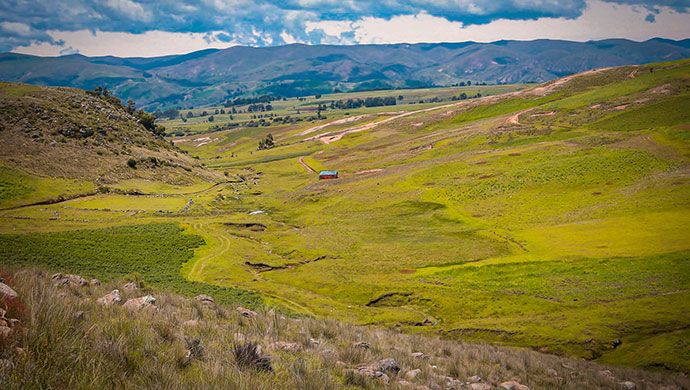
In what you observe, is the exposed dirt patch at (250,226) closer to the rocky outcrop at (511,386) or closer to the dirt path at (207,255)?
the dirt path at (207,255)

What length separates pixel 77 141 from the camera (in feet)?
248

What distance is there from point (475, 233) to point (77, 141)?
3047 inches

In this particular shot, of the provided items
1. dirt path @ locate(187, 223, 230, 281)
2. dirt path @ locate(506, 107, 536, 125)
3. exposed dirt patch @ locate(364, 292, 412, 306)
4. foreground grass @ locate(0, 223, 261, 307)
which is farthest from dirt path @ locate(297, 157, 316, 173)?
exposed dirt patch @ locate(364, 292, 412, 306)

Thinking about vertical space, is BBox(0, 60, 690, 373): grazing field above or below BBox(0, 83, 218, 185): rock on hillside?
below

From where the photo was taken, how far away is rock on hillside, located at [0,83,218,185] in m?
65.7

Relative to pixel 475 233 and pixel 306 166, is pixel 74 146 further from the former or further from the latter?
pixel 475 233

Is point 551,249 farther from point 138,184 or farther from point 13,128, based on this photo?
point 13,128

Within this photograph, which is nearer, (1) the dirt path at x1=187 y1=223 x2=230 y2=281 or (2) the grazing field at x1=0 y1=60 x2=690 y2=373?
(2) the grazing field at x1=0 y1=60 x2=690 y2=373

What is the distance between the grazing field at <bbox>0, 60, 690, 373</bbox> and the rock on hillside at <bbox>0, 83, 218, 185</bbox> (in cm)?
661

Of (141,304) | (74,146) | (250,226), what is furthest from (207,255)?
(74,146)

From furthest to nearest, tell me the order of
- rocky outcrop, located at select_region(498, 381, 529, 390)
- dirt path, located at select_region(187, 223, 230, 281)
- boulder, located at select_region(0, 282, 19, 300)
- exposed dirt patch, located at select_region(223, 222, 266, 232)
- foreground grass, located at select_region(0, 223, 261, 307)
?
exposed dirt patch, located at select_region(223, 222, 266, 232) → dirt path, located at select_region(187, 223, 230, 281) → foreground grass, located at select_region(0, 223, 261, 307) → rocky outcrop, located at select_region(498, 381, 529, 390) → boulder, located at select_region(0, 282, 19, 300)

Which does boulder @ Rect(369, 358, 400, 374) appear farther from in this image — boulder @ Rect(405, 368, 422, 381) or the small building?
the small building

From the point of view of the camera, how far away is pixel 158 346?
6.59m

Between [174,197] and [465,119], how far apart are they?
367ft
